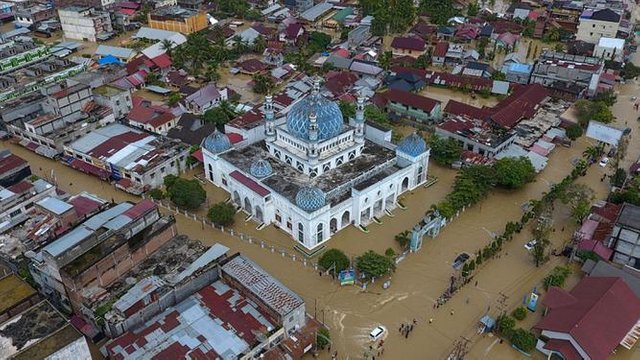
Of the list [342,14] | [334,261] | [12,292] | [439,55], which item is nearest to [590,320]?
[334,261]

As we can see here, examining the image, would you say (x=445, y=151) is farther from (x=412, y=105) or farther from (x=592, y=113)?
(x=592, y=113)

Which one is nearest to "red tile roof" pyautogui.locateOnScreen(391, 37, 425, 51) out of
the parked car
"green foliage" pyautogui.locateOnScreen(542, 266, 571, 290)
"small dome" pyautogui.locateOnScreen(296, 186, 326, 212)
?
"small dome" pyautogui.locateOnScreen(296, 186, 326, 212)

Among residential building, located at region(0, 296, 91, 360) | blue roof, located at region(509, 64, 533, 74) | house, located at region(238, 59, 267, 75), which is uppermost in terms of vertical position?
blue roof, located at region(509, 64, 533, 74)

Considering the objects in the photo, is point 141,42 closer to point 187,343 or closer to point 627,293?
point 187,343

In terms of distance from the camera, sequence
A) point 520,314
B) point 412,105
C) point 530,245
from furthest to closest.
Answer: point 412,105 → point 530,245 → point 520,314

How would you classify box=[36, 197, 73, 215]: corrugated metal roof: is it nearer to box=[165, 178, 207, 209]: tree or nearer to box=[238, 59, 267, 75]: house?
box=[165, 178, 207, 209]: tree

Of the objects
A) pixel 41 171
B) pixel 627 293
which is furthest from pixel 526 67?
pixel 41 171
